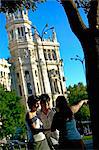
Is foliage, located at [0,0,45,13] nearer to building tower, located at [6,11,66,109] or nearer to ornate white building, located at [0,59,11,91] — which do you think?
ornate white building, located at [0,59,11,91]

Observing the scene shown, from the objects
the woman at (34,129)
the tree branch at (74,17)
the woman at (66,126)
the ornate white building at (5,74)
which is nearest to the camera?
the woman at (66,126)

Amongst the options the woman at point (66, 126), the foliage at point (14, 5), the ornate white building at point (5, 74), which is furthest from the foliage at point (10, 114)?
the woman at point (66, 126)

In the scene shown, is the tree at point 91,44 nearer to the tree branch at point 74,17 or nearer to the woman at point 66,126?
the tree branch at point 74,17

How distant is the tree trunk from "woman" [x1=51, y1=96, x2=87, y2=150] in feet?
3.37

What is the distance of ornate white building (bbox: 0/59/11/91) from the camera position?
290 ft

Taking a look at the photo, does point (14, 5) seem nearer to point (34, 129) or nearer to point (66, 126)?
point (34, 129)

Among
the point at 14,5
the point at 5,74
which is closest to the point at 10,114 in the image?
the point at 5,74

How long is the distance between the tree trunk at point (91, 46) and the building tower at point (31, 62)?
84.2 metres

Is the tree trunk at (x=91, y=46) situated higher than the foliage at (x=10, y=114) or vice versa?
the foliage at (x=10, y=114)

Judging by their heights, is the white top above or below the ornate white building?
below

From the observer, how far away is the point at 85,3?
39.0 ft

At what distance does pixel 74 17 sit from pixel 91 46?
2.01 feet

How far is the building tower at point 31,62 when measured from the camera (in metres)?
95.2

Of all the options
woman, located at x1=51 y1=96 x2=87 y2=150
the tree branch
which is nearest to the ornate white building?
the tree branch
